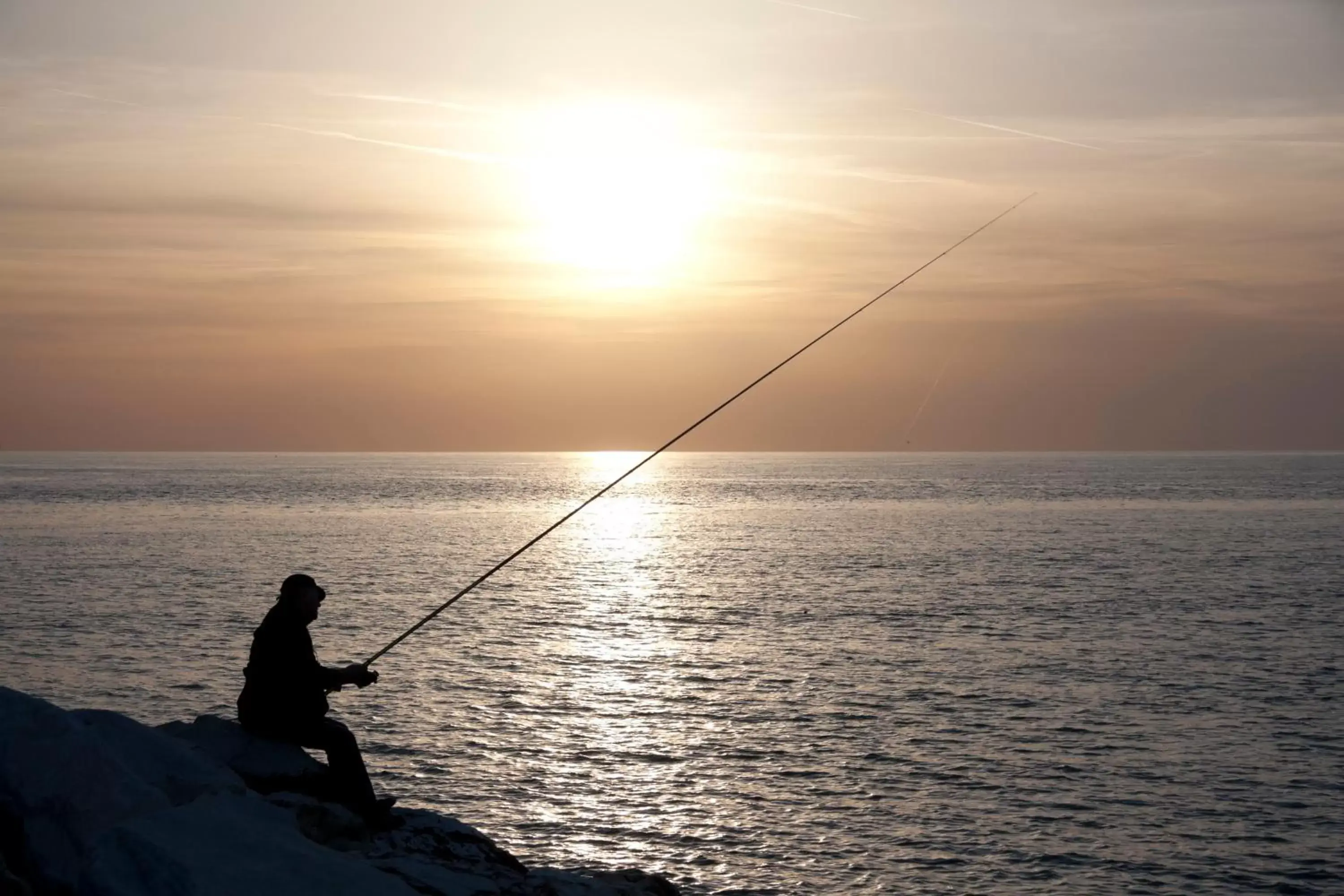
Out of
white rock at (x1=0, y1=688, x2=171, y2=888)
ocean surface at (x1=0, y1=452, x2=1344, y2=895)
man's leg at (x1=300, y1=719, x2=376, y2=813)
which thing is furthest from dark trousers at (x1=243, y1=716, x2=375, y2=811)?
ocean surface at (x1=0, y1=452, x2=1344, y2=895)

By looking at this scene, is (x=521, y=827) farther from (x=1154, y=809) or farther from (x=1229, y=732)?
(x=1229, y=732)

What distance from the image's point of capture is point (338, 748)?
999 cm

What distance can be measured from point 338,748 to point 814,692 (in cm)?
1694

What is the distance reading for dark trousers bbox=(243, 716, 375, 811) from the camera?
394 inches

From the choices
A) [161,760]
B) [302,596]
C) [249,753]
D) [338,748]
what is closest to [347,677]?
[338,748]

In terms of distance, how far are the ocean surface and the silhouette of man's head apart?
6437mm

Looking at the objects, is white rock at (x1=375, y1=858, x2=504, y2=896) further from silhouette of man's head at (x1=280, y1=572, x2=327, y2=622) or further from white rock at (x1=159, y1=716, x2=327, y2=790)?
silhouette of man's head at (x1=280, y1=572, x2=327, y2=622)

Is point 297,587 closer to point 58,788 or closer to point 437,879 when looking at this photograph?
point 58,788

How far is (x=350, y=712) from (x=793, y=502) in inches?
4132

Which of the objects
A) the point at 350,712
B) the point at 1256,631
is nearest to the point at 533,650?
the point at 350,712

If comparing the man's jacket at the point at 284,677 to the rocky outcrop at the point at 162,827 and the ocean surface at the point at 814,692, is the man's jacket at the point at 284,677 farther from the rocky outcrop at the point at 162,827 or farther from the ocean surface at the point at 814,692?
the ocean surface at the point at 814,692

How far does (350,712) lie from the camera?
22.7 m

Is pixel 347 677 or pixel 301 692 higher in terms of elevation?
pixel 347 677

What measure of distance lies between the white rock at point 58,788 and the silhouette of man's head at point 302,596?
71.3 inches
